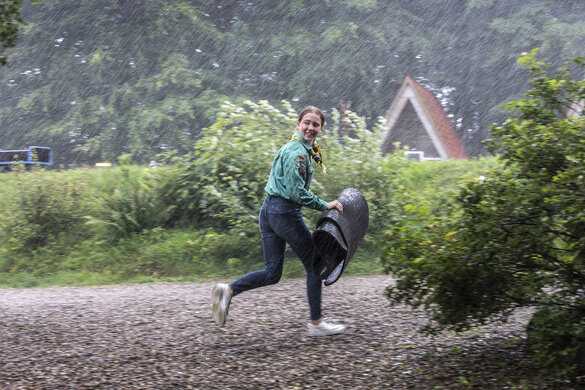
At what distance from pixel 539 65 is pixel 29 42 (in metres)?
25.0

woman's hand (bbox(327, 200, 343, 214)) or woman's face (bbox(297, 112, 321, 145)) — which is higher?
woman's face (bbox(297, 112, 321, 145))

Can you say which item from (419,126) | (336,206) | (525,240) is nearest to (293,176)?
(336,206)

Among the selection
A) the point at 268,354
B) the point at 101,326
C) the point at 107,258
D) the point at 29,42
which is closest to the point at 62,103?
the point at 29,42

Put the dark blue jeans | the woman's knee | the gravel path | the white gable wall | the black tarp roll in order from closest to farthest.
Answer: the gravel path < the black tarp roll < the dark blue jeans < the woman's knee < the white gable wall

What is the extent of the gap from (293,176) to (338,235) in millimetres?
566

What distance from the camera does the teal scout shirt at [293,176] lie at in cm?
504

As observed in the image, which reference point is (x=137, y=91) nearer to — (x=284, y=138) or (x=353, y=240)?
(x=284, y=138)

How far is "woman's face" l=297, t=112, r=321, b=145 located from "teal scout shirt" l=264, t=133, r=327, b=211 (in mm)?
58

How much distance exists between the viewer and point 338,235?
5.00 meters

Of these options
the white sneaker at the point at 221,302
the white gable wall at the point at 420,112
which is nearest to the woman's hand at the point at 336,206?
the white sneaker at the point at 221,302

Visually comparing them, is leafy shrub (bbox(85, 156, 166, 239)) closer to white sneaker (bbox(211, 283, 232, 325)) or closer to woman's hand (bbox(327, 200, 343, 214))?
white sneaker (bbox(211, 283, 232, 325))

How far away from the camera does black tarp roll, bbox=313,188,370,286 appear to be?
16.5 feet

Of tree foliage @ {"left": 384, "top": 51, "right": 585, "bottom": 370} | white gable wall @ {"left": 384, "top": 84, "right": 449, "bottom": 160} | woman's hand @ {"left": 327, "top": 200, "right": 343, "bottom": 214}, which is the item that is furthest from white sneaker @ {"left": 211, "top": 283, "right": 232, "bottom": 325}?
white gable wall @ {"left": 384, "top": 84, "right": 449, "bottom": 160}

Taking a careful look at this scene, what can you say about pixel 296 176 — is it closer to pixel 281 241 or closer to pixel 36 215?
pixel 281 241
